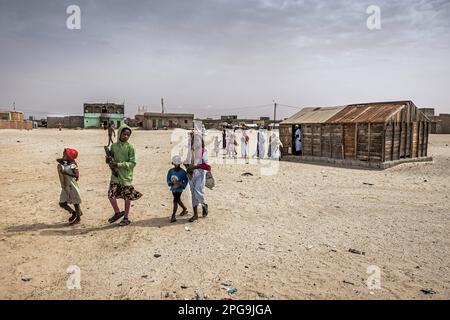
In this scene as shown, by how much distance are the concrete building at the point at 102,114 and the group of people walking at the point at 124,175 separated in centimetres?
5207

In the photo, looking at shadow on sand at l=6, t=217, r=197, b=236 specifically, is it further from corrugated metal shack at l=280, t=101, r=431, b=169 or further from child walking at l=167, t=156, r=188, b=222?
corrugated metal shack at l=280, t=101, r=431, b=169

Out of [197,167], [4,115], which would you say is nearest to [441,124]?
[197,167]

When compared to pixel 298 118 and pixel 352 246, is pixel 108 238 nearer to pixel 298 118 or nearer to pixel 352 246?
pixel 352 246

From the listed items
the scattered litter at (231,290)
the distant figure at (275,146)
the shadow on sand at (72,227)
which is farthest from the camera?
the distant figure at (275,146)

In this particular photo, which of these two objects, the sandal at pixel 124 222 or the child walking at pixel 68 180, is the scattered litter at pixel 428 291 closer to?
the sandal at pixel 124 222

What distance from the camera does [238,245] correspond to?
16.9 feet

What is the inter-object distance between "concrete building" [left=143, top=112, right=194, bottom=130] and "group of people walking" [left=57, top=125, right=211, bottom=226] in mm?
49658

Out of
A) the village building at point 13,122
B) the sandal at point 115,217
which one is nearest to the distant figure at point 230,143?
the sandal at point 115,217

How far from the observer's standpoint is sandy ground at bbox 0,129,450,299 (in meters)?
3.79

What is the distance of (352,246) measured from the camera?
203 inches

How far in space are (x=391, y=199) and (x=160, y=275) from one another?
7000 millimetres

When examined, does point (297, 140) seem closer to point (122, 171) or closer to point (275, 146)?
point (275, 146)

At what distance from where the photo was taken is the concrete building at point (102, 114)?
56.7 metres

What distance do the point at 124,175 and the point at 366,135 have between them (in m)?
12.6
